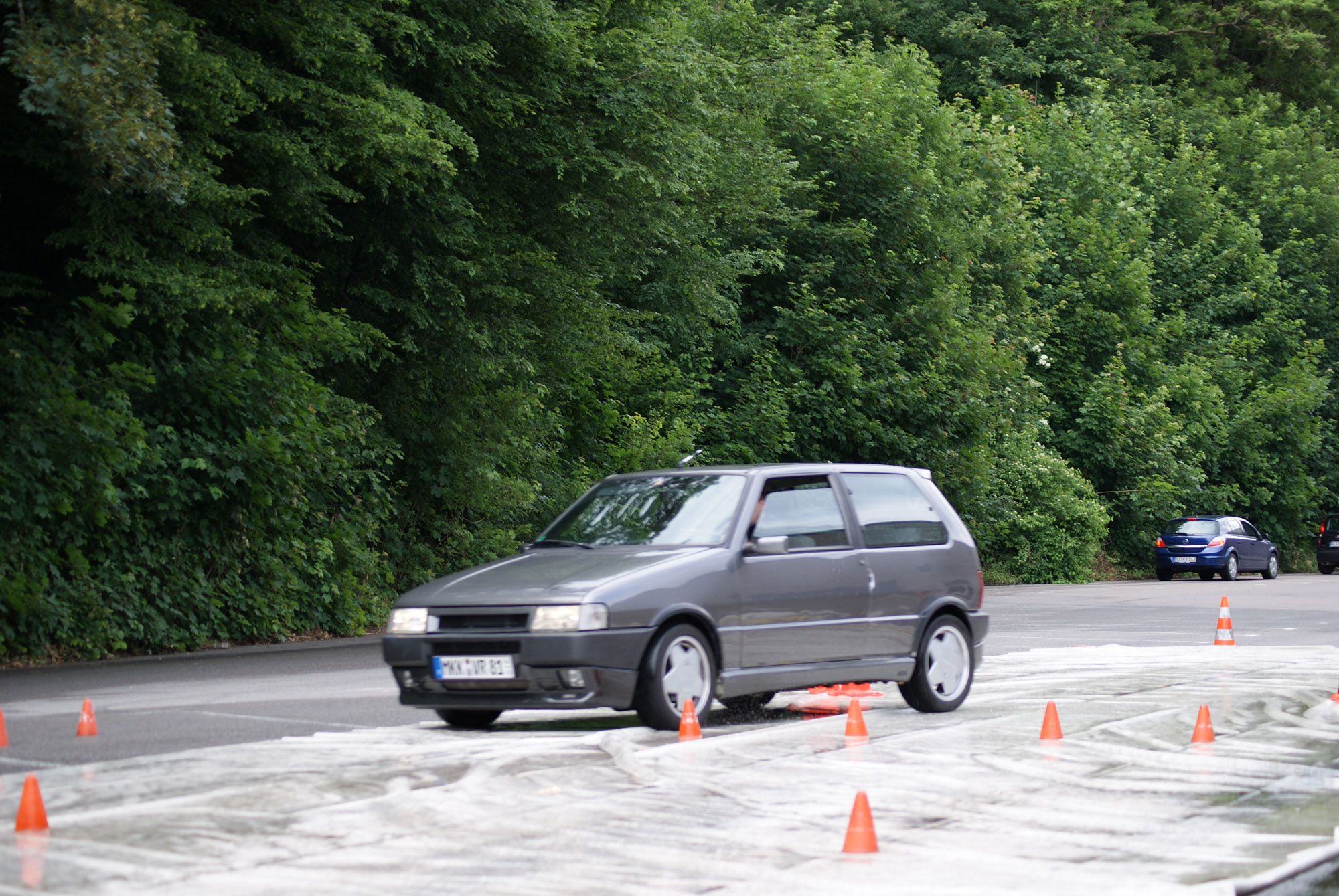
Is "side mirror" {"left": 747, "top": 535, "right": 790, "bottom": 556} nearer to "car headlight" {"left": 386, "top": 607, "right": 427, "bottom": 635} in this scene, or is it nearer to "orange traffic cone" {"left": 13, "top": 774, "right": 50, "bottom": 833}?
"car headlight" {"left": 386, "top": 607, "right": 427, "bottom": 635}

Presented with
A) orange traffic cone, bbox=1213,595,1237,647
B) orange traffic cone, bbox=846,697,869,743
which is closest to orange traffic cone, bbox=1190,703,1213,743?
orange traffic cone, bbox=846,697,869,743

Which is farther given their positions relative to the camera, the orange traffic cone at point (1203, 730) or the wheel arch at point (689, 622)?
the wheel arch at point (689, 622)

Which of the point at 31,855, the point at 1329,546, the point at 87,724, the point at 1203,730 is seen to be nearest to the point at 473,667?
the point at 87,724

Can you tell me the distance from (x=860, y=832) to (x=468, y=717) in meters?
4.39

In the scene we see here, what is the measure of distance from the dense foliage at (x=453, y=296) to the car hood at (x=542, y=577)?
6.63 meters

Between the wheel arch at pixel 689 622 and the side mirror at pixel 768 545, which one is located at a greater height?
the side mirror at pixel 768 545

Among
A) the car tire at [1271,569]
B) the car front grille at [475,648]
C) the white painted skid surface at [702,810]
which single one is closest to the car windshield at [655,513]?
the white painted skid surface at [702,810]

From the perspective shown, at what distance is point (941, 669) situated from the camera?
11148 mm

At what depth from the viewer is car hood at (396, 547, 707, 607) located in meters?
9.30

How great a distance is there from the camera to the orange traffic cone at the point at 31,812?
630 centimetres

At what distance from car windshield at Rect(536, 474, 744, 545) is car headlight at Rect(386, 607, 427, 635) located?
1220 mm

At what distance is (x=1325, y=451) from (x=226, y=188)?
42708 mm

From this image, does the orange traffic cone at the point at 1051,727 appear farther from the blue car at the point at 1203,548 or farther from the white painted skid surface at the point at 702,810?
the blue car at the point at 1203,548

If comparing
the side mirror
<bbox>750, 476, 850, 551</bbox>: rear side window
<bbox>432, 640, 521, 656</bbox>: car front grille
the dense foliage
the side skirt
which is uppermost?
the dense foliage
